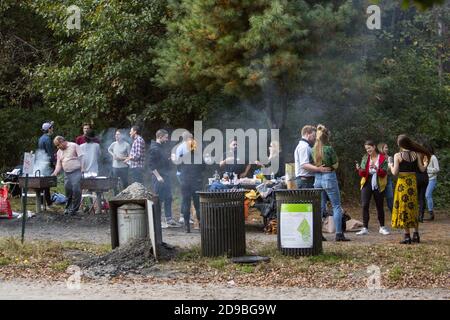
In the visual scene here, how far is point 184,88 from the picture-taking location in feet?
72.7

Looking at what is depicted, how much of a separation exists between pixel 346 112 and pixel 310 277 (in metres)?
12.2

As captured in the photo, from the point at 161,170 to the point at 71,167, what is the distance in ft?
8.84

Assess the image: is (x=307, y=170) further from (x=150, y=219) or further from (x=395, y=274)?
(x=395, y=274)

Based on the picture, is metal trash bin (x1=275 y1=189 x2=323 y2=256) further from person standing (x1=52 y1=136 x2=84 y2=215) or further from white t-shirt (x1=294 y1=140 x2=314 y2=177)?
person standing (x1=52 y1=136 x2=84 y2=215)

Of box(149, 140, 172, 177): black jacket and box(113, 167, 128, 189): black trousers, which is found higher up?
box(149, 140, 172, 177): black jacket

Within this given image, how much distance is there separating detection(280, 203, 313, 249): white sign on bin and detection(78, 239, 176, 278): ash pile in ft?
5.62

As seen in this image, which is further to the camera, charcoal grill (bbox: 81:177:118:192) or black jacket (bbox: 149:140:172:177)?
charcoal grill (bbox: 81:177:118:192)

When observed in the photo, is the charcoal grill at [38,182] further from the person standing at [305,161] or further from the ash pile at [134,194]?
the person standing at [305,161]

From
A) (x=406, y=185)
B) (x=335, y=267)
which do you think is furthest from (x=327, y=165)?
(x=335, y=267)

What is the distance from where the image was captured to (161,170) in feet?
52.9

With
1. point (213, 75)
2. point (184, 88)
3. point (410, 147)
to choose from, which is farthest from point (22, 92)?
point (410, 147)

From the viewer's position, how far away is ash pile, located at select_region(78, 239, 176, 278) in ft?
36.5

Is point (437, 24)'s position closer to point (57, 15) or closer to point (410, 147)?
point (57, 15)

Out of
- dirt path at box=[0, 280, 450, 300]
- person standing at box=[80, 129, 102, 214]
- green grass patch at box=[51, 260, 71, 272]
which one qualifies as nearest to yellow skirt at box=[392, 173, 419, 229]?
dirt path at box=[0, 280, 450, 300]
